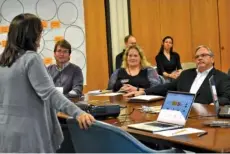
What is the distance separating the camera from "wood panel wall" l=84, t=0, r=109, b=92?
21.8ft

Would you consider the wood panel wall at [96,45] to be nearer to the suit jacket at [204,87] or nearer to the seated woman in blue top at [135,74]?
the seated woman in blue top at [135,74]

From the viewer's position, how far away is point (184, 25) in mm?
7785

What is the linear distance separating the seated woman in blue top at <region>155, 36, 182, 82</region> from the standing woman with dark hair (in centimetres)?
510

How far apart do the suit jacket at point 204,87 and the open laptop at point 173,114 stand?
0.83 m

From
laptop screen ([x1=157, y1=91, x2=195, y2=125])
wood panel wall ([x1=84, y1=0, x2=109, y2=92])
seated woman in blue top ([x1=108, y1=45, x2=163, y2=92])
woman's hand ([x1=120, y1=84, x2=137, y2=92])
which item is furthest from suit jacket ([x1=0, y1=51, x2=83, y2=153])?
wood panel wall ([x1=84, y1=0, x2=109, y2=92])

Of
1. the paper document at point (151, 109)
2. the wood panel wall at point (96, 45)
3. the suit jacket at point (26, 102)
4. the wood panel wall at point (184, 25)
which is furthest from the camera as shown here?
the wood panel wall at point (184, 25)

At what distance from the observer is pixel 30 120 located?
2189 millimetres

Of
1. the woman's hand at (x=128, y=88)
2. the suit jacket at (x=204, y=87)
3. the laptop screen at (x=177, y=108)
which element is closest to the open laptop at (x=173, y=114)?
the laptop screen at (x=177, y=108)

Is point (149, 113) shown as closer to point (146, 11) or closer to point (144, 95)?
point (144, 95)

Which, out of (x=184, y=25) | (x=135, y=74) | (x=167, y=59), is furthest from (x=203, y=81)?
(x=184, y=25)

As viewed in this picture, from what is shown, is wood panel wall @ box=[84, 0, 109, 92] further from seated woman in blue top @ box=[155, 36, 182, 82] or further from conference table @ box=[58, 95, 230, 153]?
conference table @ box=[58, 95, 230, 153]

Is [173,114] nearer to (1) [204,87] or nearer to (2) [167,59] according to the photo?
(1) [204,87]

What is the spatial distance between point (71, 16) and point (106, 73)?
1.19 m

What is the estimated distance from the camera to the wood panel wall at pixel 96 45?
6648 mm
